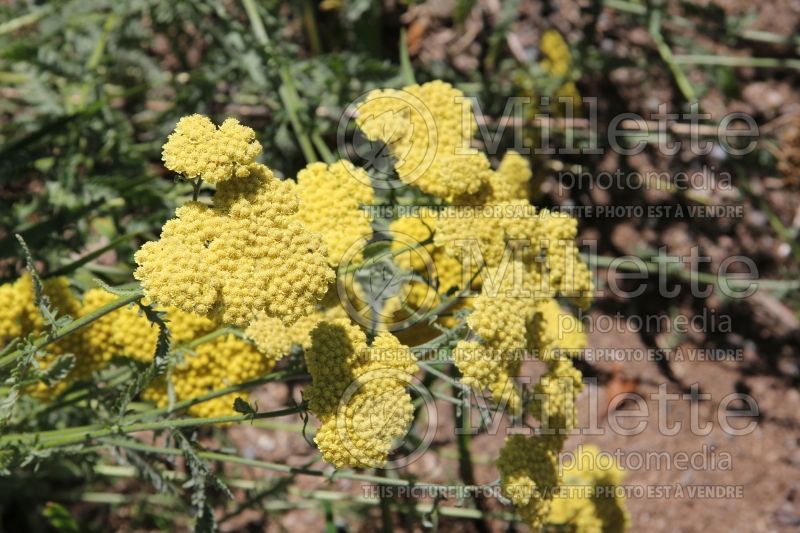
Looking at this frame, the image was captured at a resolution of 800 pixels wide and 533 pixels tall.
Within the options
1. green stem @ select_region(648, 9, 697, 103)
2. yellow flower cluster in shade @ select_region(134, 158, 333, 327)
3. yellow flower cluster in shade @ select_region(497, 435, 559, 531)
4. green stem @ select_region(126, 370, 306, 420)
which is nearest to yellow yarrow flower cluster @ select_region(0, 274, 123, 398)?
green stem @ select_region(126, 370, 306, 420)

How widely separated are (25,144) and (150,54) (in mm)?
1773

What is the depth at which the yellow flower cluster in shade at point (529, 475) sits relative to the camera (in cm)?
254

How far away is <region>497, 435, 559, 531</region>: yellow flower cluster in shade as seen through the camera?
254 centimetres

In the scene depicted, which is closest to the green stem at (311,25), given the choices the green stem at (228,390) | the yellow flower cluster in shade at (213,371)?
the yellow flower cluster in shade at (213,371)

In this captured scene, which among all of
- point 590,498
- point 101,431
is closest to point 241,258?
point 101,431

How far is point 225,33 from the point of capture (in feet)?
11.6

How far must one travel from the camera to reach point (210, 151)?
6.61 ft

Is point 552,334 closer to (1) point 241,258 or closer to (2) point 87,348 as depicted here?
(1) point 241,258

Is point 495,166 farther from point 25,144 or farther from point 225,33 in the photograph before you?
point 25,144

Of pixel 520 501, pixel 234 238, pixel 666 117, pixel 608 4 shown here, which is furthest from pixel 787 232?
pixel 234 238

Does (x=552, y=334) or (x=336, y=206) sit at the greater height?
(x=336, y=206)

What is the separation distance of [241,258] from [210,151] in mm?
298

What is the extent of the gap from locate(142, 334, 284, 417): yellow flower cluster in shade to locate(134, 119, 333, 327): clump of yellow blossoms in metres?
0.74

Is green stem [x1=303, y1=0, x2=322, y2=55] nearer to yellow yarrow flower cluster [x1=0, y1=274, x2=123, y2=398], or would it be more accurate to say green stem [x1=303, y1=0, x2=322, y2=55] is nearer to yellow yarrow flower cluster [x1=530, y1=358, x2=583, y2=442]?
yellow yarrow flower cluster [x1=0, y1=274, x2=123, y2=398]
